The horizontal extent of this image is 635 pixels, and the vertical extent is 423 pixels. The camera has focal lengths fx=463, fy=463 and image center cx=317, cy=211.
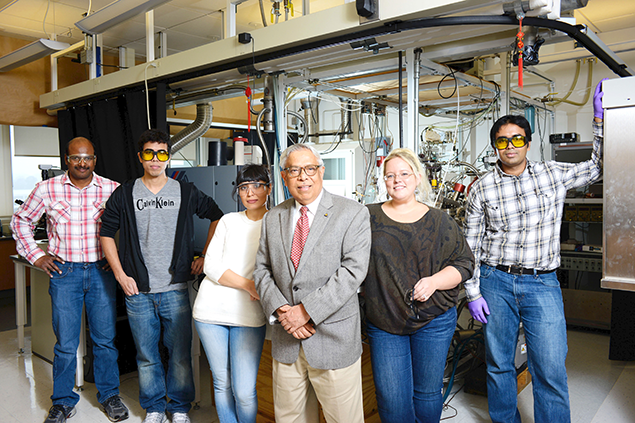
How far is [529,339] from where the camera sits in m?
2.06

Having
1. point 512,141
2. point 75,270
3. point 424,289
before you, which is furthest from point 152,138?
point 512,141

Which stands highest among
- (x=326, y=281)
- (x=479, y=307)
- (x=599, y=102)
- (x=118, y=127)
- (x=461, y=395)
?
(x=118, y=127)

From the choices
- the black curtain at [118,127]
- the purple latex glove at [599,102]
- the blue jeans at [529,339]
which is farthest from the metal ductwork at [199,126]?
the purple latex glove at [599,102]

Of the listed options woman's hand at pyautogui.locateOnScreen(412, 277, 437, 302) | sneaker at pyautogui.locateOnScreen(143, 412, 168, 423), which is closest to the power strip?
woman's hand at pyautogui.locateOnScreen(412, 277, 437, 302)

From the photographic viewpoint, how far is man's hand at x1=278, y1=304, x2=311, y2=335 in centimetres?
166

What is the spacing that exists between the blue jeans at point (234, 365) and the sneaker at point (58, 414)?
1.11m

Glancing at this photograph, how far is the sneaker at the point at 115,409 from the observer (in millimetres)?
2609

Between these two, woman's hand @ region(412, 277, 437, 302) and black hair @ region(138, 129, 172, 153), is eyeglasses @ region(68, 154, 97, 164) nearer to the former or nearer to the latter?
black hair @ region(138, 129, 172, 153)

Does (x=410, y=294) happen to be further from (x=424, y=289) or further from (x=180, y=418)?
(x=180, y=418)

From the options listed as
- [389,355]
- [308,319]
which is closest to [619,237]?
[389,355]

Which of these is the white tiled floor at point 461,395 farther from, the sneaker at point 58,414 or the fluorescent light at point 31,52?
the fluorescent light at point 31,52

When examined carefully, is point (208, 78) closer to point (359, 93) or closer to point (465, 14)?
point (359, 93)

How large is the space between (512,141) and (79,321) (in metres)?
2.47

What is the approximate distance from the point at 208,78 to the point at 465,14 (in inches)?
73.2
